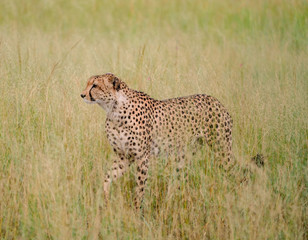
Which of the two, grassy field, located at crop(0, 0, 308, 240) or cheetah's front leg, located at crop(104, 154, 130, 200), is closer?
grassy field, located at crop(0, 0, 308, 240)

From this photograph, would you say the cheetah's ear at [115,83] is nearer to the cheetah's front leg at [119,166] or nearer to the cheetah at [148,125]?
the cheetah at [148,125]

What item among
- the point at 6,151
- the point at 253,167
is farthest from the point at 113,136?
the point at 253,167

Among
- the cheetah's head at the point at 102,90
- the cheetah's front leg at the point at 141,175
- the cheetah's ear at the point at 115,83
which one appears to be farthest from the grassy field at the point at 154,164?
the cheetah's ear at the point at 115,83

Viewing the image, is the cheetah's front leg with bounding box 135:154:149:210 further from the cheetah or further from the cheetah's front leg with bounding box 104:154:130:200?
the cheetah's front leg with bounding box 104:154:130:200

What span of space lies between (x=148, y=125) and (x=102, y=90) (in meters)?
0.55

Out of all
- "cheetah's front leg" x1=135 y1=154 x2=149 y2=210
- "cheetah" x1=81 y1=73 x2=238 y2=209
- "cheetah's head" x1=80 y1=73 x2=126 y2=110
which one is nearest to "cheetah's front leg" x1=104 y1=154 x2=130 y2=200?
"cheetah" x1=81 y1=73 x2=238 y2=209

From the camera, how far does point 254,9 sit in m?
11.8

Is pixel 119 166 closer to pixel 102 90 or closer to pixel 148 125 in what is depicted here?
pixel 148 125

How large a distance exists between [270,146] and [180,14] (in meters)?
7.96

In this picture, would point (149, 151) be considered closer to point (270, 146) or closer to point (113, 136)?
point (113, 136)

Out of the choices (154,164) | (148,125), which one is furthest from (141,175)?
(148,125)

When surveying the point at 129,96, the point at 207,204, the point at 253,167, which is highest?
the point at 129,96

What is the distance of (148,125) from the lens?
3.90 m

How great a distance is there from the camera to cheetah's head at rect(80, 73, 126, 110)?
140 inches
